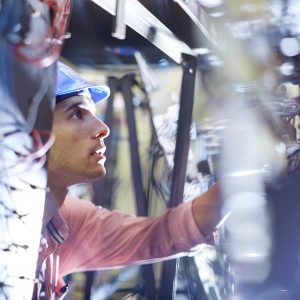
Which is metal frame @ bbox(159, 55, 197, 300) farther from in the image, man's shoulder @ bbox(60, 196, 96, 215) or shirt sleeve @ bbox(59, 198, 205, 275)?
man's shoulder @ bbox(60, 196, 96, 215)

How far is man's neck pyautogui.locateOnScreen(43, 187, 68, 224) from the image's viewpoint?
4.03ft

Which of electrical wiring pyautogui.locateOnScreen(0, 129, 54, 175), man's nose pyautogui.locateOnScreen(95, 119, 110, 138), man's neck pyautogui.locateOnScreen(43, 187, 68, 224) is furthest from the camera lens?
man's nose pyautogui.locateOnScreen(95, 119, 110, 138)

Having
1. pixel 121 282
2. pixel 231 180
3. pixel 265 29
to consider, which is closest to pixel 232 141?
pixel 231 180

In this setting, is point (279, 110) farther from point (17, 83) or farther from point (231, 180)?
point (17, 83)

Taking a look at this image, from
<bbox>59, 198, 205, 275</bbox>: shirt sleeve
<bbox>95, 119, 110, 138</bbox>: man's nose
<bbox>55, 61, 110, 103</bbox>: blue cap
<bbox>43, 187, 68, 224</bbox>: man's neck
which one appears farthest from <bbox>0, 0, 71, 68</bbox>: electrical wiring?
<bbox>59, 198, 205, 275</bbox>: shirt sleeve

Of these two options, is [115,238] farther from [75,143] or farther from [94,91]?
[94,91]

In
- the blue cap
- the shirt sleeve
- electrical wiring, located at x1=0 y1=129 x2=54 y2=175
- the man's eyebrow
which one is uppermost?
the blue cap

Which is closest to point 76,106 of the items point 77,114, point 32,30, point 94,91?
point 77,114

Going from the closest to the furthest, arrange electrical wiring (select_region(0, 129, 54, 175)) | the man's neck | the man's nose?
electrical wiring (select_region(0, 129, 54, 175)) → the man's neck → the man's nose

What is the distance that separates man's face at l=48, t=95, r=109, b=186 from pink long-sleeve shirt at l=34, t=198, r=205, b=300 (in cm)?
11

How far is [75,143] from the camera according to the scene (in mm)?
1299

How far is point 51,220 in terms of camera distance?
127cm

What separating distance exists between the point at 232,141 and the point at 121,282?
0.55 metres

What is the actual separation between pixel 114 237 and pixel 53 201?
0.79 ft
